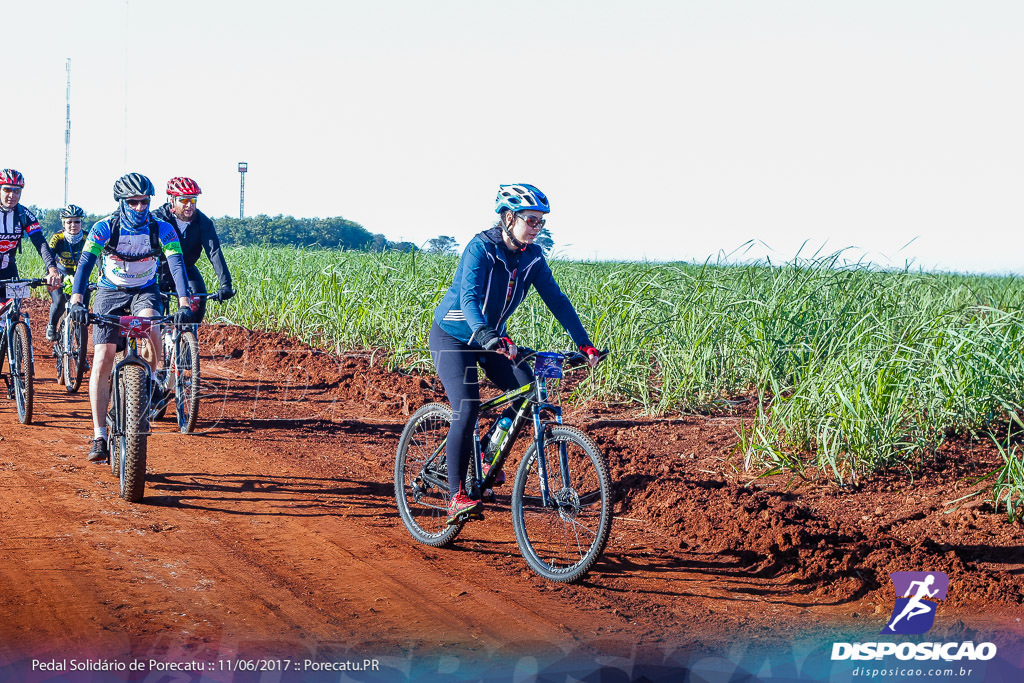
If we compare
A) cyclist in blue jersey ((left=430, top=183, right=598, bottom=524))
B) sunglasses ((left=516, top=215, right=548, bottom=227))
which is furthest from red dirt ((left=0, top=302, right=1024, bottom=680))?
sunglasses ((left=516, top=215, right=548, bottom=227))

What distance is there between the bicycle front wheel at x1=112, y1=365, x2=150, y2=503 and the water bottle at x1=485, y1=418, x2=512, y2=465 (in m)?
2.38

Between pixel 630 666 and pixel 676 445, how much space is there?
12.0 ft

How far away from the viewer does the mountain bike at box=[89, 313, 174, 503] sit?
228 inches

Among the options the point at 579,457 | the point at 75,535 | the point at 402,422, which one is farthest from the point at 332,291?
the point at 579,457

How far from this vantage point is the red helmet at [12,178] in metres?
8.73

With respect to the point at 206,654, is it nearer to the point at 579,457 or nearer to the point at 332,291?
the point at 579,457

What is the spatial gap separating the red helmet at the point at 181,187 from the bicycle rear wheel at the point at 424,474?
4493 millimetres

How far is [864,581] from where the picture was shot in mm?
4785

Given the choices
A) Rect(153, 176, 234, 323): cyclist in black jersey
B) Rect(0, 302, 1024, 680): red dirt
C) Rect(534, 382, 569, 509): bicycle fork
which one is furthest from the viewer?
Rect(153, 176, 234, 323): cyclist in black jersey

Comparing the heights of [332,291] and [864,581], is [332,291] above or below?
above

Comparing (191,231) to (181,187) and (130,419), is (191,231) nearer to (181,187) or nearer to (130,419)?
(181,187)

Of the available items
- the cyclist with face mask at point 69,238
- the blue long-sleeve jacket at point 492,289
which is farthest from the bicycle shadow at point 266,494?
the cyclist with face mask at point 69,238

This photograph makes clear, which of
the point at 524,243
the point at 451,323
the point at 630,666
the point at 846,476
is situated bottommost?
the point at 630,666

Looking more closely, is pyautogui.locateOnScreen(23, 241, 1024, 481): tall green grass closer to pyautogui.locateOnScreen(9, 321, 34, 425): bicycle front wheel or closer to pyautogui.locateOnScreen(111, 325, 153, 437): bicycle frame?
pyautogui.locateOnScreen(9, 321, 34, 425): bicycle front wheel
